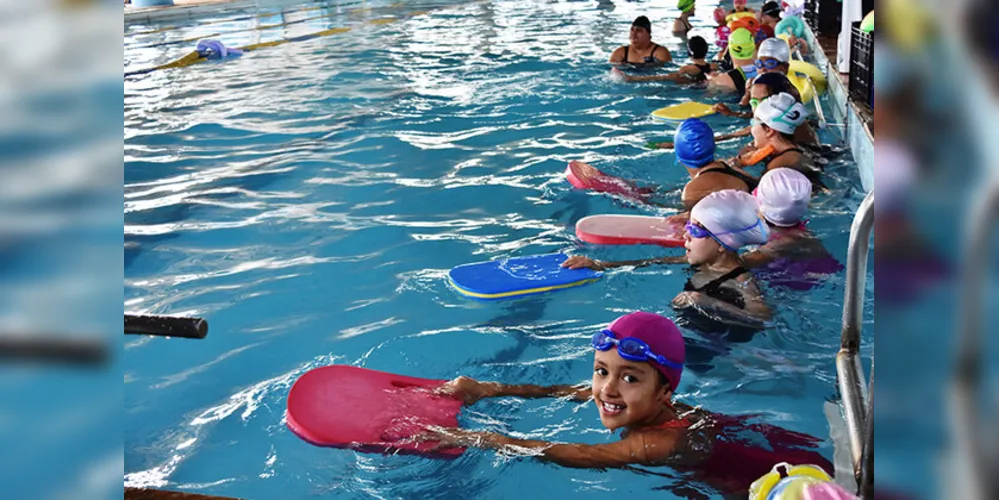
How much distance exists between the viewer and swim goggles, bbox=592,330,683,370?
3037 mm

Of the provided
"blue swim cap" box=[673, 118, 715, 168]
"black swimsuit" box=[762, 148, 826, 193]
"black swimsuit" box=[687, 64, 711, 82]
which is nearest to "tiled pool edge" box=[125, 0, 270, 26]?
"black swimsuit" box=[687, 64, 711, 82]

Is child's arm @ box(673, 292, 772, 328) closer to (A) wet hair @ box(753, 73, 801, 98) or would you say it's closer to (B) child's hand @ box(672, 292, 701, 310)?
(B) child's hand @ box(672, 292, 701, 310)

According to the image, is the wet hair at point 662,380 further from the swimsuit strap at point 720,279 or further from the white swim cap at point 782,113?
the white swim cap at point 782,113

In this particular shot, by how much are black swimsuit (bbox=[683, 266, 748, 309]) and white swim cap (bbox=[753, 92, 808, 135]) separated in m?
2.10

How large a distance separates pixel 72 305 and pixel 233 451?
3498mm

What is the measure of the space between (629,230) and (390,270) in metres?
1.51

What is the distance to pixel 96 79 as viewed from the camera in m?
0.44

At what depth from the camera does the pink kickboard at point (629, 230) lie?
18.0ft

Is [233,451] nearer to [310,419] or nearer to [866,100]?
[310,419]

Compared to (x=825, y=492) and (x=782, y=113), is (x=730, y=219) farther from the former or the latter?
(x=825, y=492)

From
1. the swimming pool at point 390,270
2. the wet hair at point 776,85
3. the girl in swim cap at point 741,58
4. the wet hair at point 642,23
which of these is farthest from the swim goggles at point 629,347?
the wet hair at point 642,23

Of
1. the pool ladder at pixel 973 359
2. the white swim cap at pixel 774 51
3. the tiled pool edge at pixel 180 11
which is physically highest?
the pool ladder at pixel 973 359

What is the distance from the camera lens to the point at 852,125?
7336mm

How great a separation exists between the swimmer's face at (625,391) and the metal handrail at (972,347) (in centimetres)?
275
